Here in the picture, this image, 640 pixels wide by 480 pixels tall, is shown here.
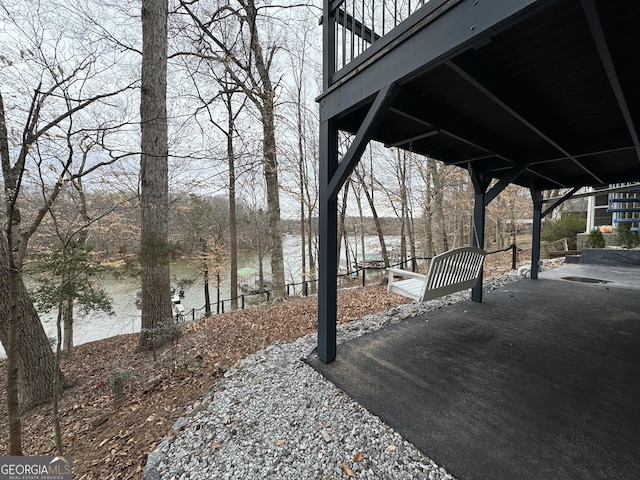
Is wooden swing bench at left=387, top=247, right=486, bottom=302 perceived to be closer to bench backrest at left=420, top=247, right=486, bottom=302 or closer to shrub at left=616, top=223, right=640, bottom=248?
bench backrest at left=420, top=247, right=486, bottom=302

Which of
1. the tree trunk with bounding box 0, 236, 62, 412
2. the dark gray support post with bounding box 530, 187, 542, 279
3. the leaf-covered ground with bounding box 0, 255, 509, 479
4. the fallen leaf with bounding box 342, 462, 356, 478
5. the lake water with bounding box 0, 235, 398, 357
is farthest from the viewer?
the lake water with bounding box 0, 235, 398, 357

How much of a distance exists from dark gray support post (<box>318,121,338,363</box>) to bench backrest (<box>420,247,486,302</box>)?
3.15 feet

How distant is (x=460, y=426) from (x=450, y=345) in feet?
3.87

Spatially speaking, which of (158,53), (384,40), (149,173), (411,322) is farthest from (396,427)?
(158,53)

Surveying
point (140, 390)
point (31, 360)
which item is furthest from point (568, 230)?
point (31, 360)

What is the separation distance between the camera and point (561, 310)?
369 centimetres

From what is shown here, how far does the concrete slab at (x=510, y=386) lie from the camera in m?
1.45

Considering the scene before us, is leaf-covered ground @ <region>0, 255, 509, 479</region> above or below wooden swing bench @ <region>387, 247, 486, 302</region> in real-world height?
below

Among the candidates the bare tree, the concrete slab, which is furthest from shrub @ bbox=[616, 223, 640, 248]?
the bare tree

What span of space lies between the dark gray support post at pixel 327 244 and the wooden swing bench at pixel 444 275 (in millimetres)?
767

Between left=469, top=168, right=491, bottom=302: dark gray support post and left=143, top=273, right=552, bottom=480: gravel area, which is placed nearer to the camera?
left=143, top=273, right=552, bottom=480: gravel area

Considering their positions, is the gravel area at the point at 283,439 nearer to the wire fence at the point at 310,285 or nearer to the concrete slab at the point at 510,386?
the concrete slab at the point at 510,386

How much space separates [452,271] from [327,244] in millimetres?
1505

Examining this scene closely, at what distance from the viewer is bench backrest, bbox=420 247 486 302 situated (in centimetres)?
262
